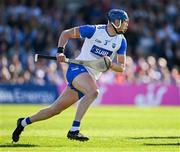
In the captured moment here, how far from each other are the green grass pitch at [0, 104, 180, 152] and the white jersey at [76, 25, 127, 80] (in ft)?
5.10

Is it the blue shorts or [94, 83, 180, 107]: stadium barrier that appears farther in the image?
[94, 83, 180, 107]: stadium barrier

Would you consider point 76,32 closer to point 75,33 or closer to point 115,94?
point 75,33

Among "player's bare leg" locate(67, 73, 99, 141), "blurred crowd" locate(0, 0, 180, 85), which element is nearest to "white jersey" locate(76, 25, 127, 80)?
"player's bare leg" locate(67, 73, 99, 141)

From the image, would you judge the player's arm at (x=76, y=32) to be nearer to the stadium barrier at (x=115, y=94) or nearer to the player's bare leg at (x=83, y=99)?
the player's bare leg at (x=83, y=99)

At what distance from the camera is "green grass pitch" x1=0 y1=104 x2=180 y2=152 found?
508 inches

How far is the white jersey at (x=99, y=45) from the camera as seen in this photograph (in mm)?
14258

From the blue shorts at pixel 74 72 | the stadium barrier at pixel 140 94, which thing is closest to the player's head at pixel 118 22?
the blue shorts at pixel 74 72

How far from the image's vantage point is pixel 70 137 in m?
14.0

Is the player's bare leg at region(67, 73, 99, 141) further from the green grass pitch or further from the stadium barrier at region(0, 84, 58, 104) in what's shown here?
the stadium barrier at region(0, 84, 58, 104)

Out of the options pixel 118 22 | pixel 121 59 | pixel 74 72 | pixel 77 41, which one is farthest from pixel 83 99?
pixel 77 41

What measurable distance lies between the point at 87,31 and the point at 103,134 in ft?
9.85

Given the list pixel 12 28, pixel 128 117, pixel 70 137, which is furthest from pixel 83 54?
pixel 12 28

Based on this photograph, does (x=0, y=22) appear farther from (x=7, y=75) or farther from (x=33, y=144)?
(x=33, y=144)

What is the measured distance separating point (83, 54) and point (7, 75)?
14624mm
